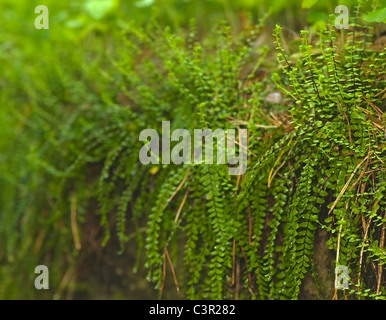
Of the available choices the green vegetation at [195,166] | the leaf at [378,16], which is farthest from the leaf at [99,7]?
the leaf at [378,16]

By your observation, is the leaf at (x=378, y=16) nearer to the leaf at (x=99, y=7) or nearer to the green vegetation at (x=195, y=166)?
the green vegetation at (x=195, y=166)

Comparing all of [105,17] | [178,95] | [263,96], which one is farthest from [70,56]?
[263,96]

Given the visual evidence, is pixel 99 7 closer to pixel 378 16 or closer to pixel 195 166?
pixel 195 166

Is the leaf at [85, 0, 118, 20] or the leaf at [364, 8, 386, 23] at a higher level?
the leaf at [85, 0, 118, 20]

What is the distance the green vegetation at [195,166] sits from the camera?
1266mm

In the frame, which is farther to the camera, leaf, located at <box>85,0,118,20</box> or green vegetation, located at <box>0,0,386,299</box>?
leaf, located at <box>85,0,118,20</box>

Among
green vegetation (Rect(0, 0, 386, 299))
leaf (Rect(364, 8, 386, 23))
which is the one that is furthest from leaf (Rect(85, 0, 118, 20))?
leaf (Rect(364, 8, 386, 23))

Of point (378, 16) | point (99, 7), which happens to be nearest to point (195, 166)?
point (378, 16)

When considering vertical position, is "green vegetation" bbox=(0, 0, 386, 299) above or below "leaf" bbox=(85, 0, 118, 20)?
below

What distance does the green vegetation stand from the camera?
1.27 meters

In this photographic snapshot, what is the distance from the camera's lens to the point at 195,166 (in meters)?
1.54

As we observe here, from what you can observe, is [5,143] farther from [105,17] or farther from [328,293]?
[328,293]

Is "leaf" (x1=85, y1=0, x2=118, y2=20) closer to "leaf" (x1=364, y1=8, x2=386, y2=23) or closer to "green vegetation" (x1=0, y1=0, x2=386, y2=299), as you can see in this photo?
"green vegetation" (x1=0, y1=0, x2=386, y2=299)

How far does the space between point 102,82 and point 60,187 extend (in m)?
0.46
